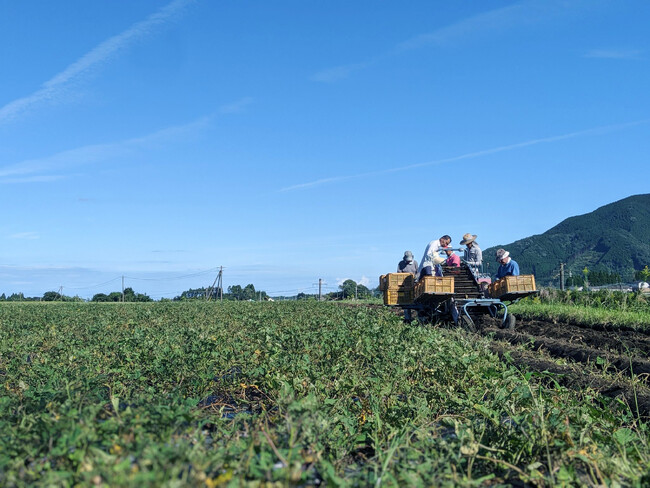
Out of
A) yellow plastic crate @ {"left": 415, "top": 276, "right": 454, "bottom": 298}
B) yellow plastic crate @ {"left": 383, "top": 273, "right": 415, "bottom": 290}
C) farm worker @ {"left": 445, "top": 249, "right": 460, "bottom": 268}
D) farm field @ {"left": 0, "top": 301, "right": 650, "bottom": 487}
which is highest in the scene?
farm worker @ {"left": 445, "top": 249, "right": 460, "bottom": 268}

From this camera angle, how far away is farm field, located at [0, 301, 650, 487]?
99.1 inches

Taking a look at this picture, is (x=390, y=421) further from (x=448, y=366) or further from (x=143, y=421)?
(x=143, y=421)

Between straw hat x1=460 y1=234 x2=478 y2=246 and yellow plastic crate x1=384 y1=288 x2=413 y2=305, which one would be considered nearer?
straw hat x1=460 y1=234 x2=478 y2=246

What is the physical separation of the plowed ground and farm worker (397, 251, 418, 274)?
258cm

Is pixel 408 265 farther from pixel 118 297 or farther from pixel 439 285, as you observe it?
pixel 118 297

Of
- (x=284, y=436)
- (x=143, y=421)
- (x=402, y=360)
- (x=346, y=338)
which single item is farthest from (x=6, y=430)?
(x=346, y=338)

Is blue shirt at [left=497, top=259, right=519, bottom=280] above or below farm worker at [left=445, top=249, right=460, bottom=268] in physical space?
below

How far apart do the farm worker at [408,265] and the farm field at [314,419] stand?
7483 millimetres

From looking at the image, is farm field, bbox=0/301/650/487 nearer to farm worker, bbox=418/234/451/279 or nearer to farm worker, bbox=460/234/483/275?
farm worker, bbox=418/234/451/279

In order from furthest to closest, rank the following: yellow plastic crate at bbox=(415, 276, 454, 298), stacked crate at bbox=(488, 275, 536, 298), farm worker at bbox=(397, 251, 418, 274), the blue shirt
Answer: farm worker at bbox=(397, 251, 418, 274) → the blue shirt → stacked crate at bbox=(488, 275, 536, 298) → yellow plastic crate at bbox=(415, 276, 454, 298)

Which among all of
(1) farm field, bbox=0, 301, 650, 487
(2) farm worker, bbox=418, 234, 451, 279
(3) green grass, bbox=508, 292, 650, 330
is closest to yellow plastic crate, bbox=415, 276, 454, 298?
(2) farm worker, bbox=418, 234, 451, 279

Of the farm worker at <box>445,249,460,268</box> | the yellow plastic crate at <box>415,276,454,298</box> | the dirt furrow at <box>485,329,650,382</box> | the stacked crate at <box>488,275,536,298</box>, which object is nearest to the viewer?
the dirt furrow at <box>485,329,650,382</box>

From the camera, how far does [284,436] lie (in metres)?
3.10

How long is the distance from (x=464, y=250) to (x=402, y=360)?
26.7 ft
